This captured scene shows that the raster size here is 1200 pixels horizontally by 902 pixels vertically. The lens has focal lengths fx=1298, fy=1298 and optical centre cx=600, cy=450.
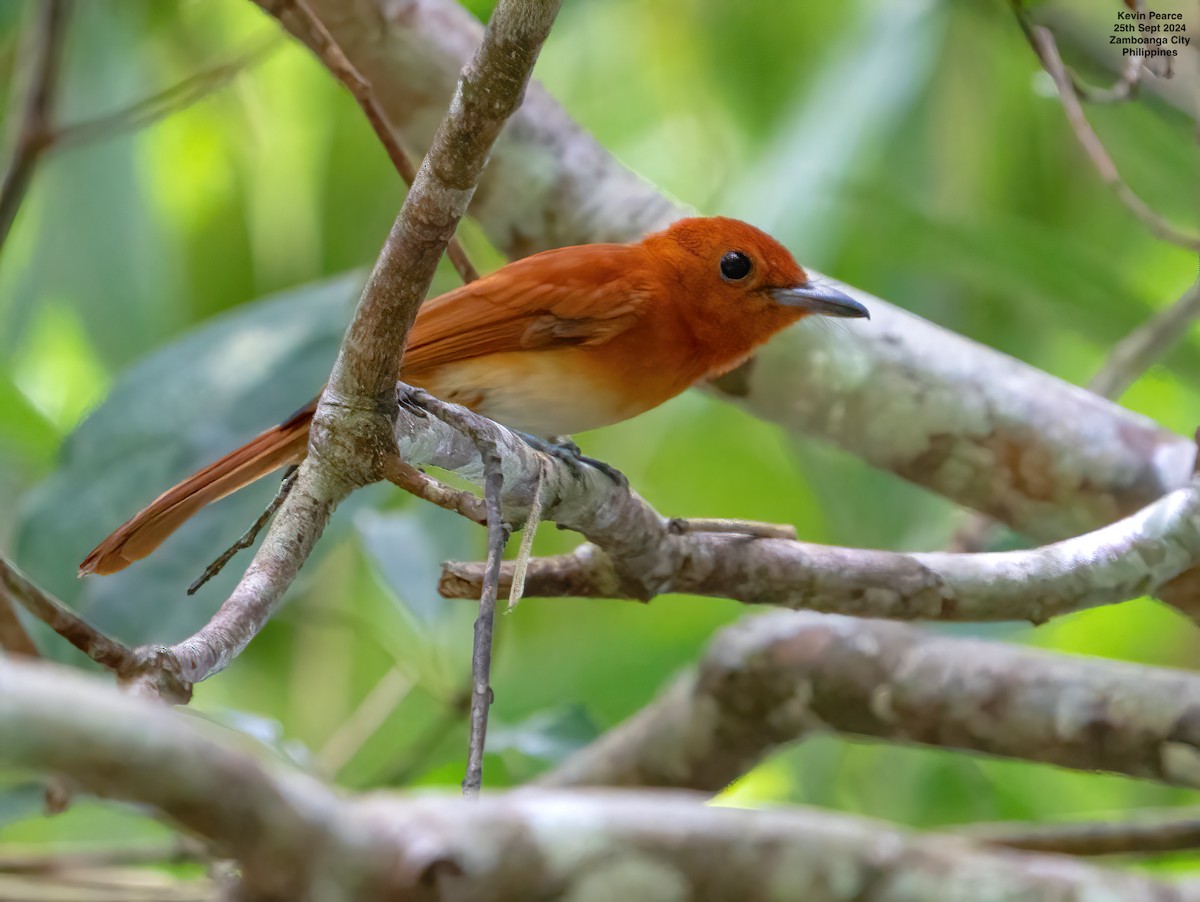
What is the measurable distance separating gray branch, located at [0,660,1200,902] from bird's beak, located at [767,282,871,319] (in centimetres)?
213

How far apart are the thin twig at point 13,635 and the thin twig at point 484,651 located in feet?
4.42

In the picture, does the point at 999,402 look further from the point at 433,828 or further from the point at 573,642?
the point at 433,828

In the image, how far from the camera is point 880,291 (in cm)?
525

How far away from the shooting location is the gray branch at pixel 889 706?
3.05 m

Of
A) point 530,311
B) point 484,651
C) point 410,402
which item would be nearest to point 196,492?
point 410,402

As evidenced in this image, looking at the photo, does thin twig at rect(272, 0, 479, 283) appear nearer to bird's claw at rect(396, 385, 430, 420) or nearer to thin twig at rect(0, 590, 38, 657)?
bird's claw at rect(396, 385, 430, 420)

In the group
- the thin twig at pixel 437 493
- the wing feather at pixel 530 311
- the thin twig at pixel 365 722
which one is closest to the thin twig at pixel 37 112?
the wing feather at pixel 530 311

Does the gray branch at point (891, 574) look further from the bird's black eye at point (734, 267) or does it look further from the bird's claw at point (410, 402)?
the bird's black eye at point (734, 267)

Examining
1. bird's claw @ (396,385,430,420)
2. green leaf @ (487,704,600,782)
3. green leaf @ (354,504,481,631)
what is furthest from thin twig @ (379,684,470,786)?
bird's claw @ (396,385,430,420)

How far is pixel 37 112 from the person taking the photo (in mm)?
3252

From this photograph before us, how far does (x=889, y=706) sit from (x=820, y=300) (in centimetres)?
108

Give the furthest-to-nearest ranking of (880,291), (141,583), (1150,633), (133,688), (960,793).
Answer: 1. (1150,633)
2. (880,291)
3. (960,793)
4. (141,583)
5. (133,688)

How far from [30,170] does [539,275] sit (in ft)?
4.18

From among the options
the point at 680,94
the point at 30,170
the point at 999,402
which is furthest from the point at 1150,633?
the point at 30,170
